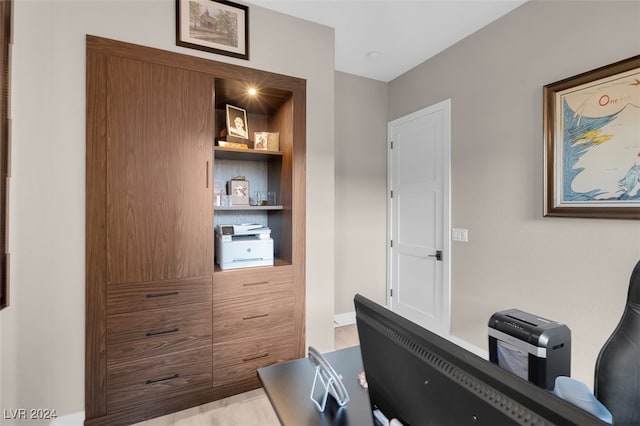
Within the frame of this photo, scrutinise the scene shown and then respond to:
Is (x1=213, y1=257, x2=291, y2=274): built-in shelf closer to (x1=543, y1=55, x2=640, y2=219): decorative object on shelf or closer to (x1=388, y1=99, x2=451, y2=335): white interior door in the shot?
(x1=388, y1=99, x2=451, y2=335): white interior door

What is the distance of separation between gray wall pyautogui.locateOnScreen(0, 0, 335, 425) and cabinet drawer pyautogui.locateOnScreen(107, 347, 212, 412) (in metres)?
0.18

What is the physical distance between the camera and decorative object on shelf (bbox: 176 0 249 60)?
2.03 metres

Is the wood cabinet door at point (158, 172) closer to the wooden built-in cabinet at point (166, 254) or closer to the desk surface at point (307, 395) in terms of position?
the wooden built-in cabinet at point (166, 254)

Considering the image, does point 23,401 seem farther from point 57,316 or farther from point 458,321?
point 458,321

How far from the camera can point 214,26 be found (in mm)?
2131

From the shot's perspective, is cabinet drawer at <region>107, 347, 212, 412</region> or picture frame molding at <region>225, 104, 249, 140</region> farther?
picture frame molding at <region>225, 104, 249, 140</region>

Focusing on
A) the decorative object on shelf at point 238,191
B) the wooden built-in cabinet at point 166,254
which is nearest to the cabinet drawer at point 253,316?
the wooden built-in cabinet at point 166,254

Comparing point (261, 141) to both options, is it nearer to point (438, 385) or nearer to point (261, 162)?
point (261, 162)

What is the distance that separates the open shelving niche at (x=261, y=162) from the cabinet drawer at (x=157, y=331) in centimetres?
35

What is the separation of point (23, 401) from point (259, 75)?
231cm

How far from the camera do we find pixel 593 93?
6.24 feet

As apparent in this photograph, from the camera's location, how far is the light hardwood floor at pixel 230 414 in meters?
1.90

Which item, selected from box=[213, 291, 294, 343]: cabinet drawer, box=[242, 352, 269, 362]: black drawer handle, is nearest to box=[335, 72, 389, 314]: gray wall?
box=[213, 291, 294, 343]: cabinet drawer

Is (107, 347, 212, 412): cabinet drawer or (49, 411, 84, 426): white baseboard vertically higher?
(107, 347, 212, 412): cabinet drawer
